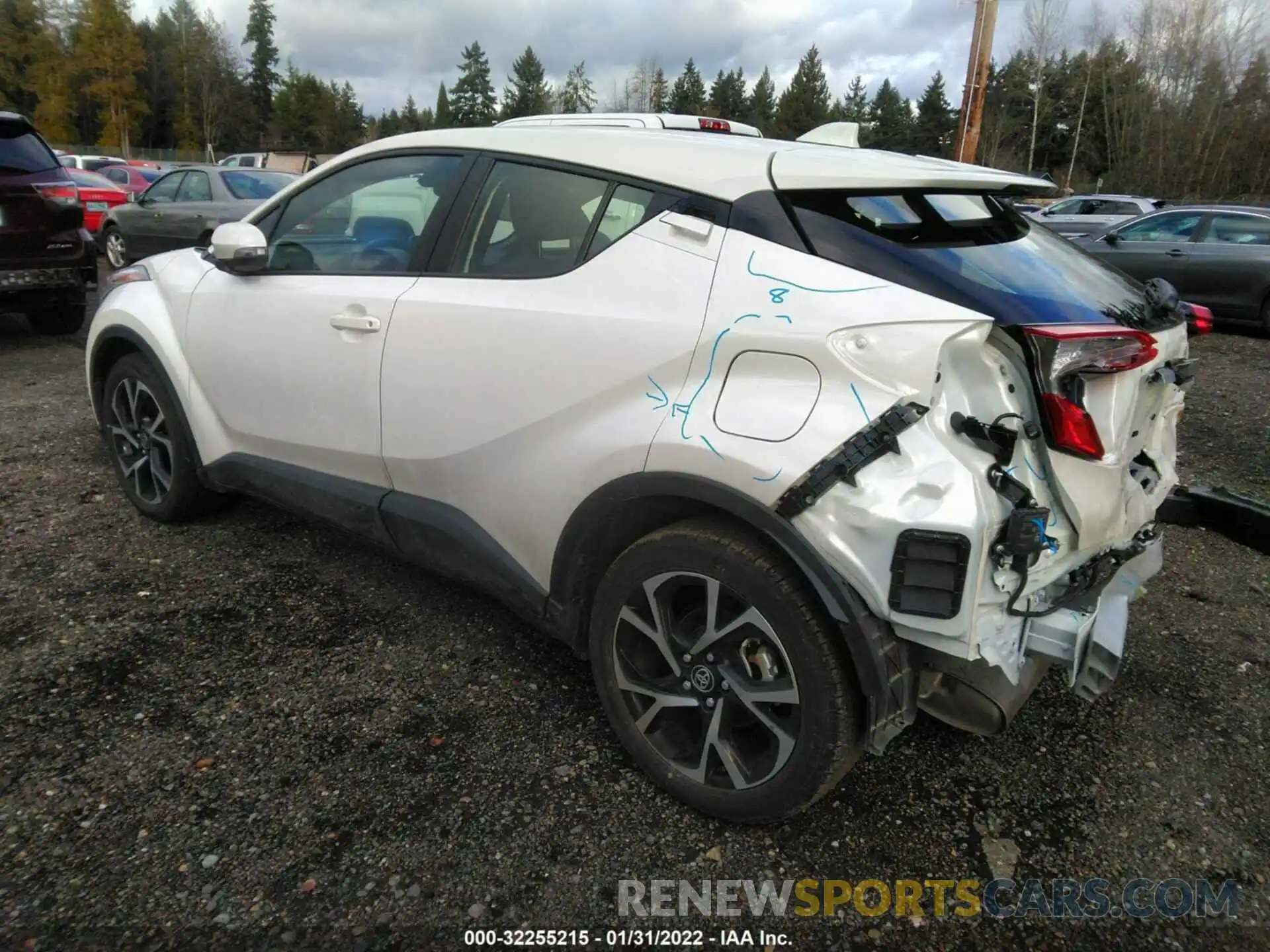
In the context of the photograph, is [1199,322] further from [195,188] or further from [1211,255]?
[195,188]

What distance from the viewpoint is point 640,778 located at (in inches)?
95.3

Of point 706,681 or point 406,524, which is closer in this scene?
point 706,681

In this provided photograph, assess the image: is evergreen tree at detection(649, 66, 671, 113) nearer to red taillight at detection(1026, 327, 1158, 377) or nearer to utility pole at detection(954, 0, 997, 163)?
utility pole at detection(954, 0, 997, 163)

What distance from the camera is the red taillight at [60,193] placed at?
685cm

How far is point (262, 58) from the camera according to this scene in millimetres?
80938

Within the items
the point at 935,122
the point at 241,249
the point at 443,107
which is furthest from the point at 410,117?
the point at 241,249

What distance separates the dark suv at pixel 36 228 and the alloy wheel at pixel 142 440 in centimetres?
384

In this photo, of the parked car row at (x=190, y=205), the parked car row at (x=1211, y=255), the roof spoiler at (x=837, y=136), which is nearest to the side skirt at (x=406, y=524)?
the roof spoiler at (x=837, y=136)

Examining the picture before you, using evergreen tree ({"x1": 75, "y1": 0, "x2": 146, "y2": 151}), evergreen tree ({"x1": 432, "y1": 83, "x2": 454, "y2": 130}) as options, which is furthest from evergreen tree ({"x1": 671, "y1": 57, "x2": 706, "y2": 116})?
evergreen tree ({"x1": 75, "y1": 0, "x2": 146, "y2": 151})

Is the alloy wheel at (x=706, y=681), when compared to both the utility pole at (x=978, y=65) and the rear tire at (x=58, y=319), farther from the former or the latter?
the utility pole at (x=978, y=65)

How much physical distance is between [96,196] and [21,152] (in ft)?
30.7

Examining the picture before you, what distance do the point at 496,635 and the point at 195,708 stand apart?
100 cm

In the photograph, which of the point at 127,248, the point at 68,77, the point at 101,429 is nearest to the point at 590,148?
the point at 101,429

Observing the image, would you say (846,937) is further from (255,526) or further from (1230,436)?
(1230,436)
